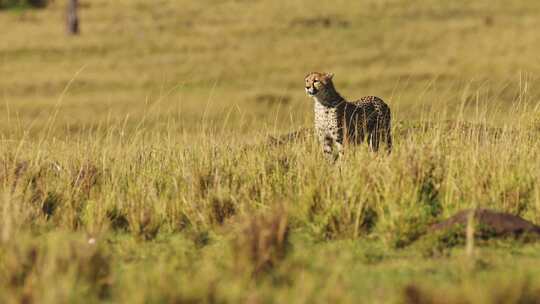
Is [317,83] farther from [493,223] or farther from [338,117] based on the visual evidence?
[493,223]

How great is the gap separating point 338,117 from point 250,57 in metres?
22.7

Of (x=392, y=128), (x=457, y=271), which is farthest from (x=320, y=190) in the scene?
(x=392, y=128)

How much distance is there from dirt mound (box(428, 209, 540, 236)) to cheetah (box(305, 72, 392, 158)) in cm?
251

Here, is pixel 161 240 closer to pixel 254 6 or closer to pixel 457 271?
pixel 457 271

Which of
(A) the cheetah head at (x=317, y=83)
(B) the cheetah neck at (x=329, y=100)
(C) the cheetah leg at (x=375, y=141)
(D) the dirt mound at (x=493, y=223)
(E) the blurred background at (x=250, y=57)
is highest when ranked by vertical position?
(A) the cheetah head at (x=317, y=83)

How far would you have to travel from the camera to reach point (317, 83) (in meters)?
9.86

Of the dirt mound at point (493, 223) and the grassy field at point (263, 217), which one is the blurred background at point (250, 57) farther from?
the dirt mound at point (493, 223)

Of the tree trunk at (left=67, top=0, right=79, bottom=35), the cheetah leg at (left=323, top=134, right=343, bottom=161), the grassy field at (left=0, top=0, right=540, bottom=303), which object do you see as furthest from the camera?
the tree trunk at (left=67, top=0, right=79, bottom=35)

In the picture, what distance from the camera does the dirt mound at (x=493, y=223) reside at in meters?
6.80

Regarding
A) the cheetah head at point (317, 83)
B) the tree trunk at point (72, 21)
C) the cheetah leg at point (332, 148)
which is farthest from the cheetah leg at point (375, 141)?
the tree trunk at point (72, 21)

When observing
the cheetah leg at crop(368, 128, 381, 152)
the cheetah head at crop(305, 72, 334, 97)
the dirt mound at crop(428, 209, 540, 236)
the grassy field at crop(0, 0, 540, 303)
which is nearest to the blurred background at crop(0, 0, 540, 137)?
the cheetah leg at crop(368, 128, 381, 152)

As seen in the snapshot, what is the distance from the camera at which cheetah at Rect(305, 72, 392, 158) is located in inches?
384

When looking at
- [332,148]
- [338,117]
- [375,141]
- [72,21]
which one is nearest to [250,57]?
[72,21]

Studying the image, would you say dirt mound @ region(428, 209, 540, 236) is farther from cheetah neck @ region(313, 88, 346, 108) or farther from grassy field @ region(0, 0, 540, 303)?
cheetah neck @ region(313, 88, 346, 108)
